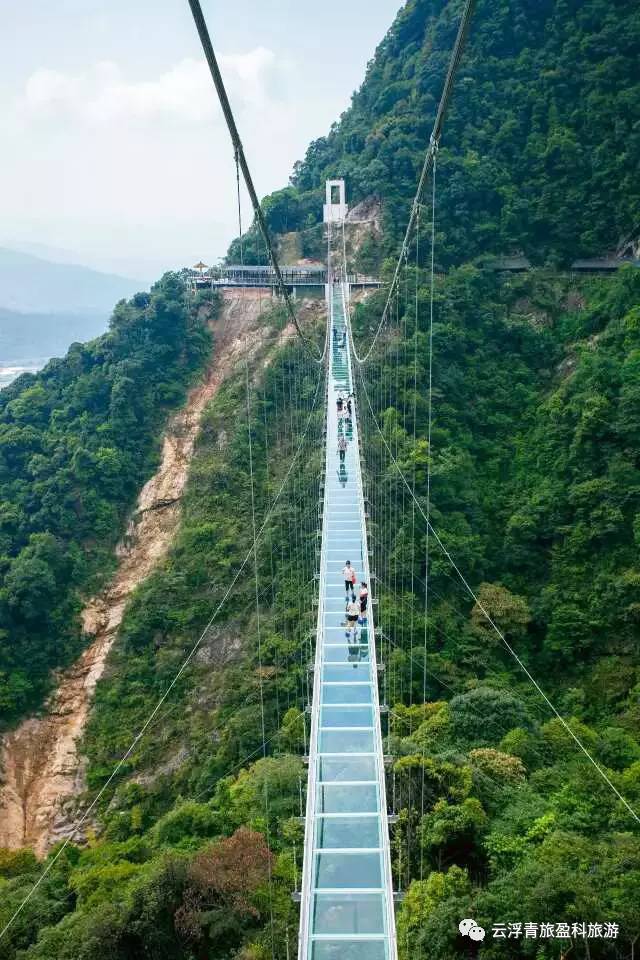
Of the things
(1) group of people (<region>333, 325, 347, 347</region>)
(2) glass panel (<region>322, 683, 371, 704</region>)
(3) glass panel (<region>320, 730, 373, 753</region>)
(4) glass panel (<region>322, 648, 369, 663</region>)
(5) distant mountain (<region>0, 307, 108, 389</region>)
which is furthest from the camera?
(5) distant mountain (<region>0, 307, 108, 389</region>)

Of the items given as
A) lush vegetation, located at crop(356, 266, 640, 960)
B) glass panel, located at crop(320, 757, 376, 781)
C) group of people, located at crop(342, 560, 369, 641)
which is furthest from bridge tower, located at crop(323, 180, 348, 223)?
glass panel, located at crop(320, 757, 376, 781)

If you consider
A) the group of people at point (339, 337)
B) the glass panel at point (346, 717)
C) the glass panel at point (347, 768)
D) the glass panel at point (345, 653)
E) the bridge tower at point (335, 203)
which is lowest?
the glass panel at point (347, 768)

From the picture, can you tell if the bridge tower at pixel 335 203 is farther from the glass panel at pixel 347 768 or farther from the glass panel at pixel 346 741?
the glass panel at pixel 347 768

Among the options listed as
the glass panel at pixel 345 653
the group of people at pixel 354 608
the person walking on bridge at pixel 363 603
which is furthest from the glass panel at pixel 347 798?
the person walking on bridge at pixel 363 603

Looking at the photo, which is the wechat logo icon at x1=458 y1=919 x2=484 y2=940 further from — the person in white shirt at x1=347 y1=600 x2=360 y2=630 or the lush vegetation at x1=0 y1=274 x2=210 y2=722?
the lush vegetation at x1=0 y1=274 x2=210 y2=722

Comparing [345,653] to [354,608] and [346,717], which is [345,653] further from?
[346,717]

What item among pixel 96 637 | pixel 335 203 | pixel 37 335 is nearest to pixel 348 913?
pixel 96 637
